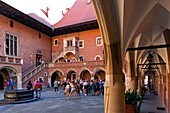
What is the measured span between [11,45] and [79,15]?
47.5 feet

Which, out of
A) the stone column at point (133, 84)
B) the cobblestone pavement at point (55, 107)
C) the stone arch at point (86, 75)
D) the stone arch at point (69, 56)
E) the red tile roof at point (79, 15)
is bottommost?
the cobblestone pavement at point (55, 107)

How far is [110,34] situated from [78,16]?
1173 inches

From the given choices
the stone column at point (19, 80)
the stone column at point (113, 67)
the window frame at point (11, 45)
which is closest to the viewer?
the stone column at point (113, 67)

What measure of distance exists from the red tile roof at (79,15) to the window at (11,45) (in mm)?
10049

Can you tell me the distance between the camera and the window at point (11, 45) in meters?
24.8

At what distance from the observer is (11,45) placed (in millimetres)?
25500

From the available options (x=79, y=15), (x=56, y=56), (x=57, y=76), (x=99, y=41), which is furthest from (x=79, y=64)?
(x=79, y=15)

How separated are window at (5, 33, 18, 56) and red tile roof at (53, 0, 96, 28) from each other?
33.0 ft

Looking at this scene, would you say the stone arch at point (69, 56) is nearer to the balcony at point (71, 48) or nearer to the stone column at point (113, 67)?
the balcony at point (71, 48)

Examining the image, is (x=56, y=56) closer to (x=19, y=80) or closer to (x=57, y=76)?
(x=57, y=76)

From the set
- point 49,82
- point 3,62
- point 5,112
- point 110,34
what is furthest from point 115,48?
point 49,82

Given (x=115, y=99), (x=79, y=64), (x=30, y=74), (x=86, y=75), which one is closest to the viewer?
(x=115, y=99)

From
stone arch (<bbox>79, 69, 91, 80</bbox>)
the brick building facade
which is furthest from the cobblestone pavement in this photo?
stone arch (<bbox>79, 69, 91, 80</bbox>)

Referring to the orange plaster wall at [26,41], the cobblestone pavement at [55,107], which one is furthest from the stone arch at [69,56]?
the cobblestone pavement at [55,107]
